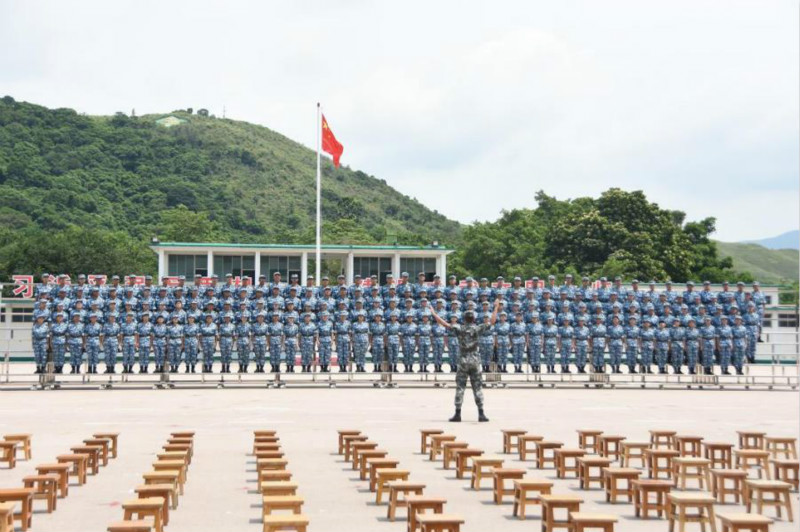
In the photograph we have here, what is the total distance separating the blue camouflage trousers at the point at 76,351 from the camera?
24469mm

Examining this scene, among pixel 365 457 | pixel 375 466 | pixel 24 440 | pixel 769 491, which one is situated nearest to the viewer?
pixel 769 491

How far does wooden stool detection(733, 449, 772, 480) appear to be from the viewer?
11789 millimetres

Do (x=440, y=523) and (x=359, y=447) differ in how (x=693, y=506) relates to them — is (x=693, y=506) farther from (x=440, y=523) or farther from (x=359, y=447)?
(x=359, y=447)

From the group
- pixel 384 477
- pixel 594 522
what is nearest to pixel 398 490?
pixel 384 477

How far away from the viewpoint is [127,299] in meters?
25.1

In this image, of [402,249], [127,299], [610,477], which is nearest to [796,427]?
[610,477]

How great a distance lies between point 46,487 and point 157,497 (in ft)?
5.45

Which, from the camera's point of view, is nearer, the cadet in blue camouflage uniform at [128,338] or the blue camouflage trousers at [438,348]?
Result: the cadet in blue camouflage uniform at [128,338]

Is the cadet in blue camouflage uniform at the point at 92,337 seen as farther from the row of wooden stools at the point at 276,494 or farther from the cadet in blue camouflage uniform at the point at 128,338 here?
the row of wooden stools at the point at 276,494

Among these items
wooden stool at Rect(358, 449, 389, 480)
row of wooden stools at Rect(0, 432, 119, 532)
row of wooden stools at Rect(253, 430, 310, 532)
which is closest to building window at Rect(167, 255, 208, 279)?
row of wooden stools at Rect(0, 432, 119, 532)

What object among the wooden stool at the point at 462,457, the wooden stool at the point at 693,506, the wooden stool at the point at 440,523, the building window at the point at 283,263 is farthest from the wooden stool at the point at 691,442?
the building window at the point at 283,263

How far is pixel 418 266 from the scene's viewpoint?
5147 centimetres

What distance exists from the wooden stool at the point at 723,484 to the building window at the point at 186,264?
39.4m

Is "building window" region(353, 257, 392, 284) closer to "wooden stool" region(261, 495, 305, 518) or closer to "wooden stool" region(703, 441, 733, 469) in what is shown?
"wooden stool" region(703, 441, 733, 469)
